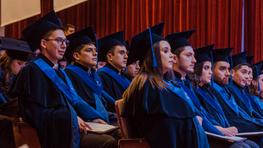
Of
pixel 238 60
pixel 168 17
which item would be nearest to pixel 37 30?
pixel 238 60

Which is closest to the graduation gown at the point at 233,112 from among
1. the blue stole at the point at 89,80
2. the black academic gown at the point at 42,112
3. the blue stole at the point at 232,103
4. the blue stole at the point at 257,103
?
the blue stole at the point at 232,103

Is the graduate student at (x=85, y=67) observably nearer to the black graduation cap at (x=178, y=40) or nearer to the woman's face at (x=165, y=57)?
the black graduation cap at (x=178, y=40)

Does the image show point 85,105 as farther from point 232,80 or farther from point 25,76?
point 232,80

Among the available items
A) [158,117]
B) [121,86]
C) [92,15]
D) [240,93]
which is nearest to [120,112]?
[158,117]

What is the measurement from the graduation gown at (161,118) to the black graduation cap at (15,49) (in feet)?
6.54

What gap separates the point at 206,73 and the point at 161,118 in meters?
2.05

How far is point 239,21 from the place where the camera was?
9.12 m

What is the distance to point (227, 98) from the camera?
573 cm

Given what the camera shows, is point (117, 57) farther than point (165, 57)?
Yes

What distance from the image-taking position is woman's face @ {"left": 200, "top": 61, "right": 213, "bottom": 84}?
534cm

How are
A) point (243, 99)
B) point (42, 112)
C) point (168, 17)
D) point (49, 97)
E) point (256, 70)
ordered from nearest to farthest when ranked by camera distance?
point (42, 112) < point (49, 97) < point (243, 99) < point (256, 70) < point (168, 17)

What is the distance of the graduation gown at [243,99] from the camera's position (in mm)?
6071

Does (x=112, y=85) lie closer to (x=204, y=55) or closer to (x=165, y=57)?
(x=204, y=55)

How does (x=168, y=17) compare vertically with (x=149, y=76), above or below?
above
